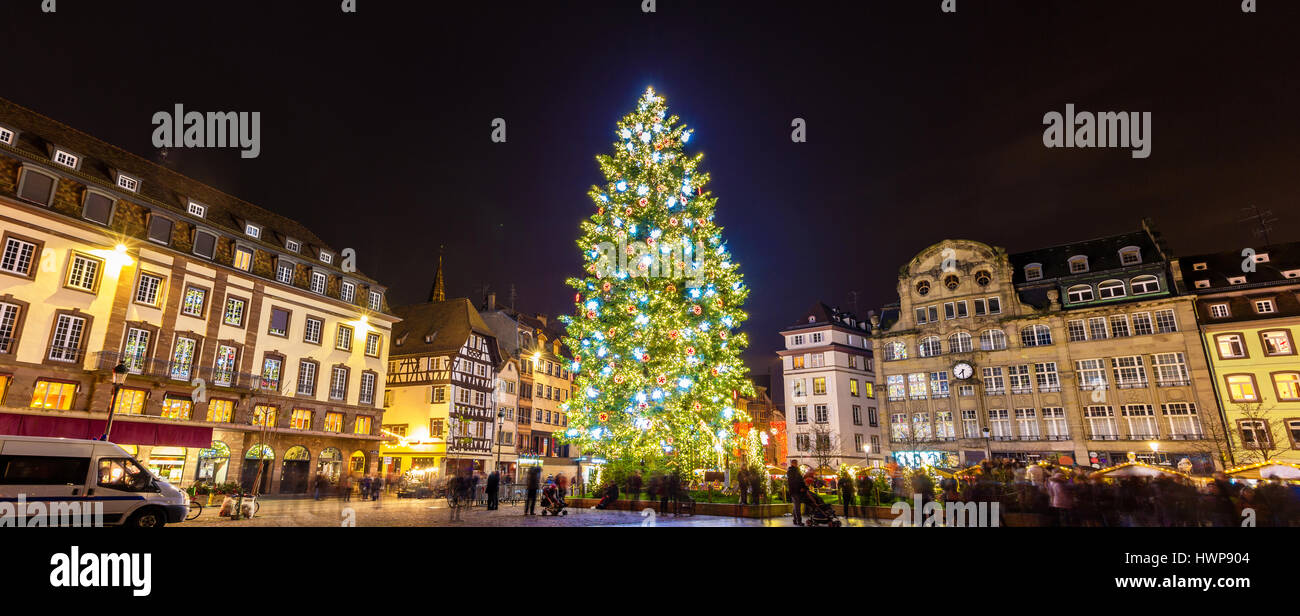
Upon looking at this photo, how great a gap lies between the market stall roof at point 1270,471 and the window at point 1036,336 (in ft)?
108

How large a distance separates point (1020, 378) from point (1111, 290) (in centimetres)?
1019

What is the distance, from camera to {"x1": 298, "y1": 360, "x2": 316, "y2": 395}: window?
119 ft

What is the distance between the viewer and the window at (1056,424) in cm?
4638

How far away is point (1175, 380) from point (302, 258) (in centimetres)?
6236

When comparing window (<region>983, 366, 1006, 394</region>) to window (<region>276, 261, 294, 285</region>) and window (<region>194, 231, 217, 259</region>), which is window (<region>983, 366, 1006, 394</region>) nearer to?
window (<region>276, 261, 294, 285</region>)

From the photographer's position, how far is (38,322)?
25.9m

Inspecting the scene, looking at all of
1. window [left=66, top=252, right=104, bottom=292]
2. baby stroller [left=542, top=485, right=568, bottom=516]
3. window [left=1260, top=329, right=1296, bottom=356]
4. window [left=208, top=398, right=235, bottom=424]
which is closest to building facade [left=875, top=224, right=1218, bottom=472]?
window [left=1260, top=329, right=1296, bottom=356]

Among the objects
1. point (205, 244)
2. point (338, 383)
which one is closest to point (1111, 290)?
point (338, 383)

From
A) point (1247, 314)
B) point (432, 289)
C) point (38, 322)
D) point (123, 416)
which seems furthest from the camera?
point (432, 289)

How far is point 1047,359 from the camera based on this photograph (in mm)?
48844

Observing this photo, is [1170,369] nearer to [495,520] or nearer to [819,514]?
[819,514]

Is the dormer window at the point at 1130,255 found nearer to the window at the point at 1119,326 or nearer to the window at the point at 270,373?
the window at the point at 1119,326
